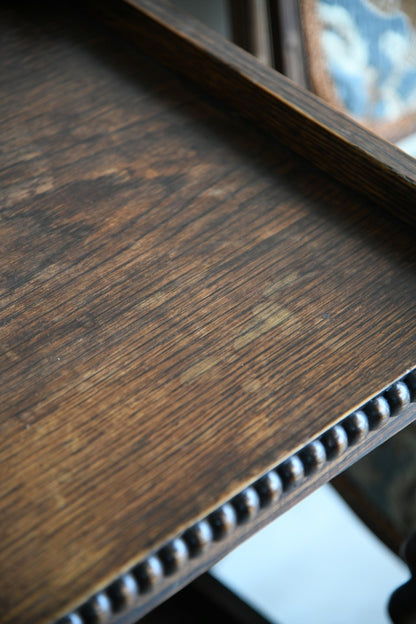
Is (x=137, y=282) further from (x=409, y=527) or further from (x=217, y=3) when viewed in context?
(x=217, y=3)

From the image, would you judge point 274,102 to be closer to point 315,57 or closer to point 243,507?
point 243,507

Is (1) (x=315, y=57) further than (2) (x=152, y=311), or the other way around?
(1) (x=315, y=57)

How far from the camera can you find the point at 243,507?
311mm

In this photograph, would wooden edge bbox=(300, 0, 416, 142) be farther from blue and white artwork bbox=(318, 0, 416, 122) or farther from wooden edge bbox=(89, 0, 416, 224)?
wooden edge bbox=(89, 0, 416, 224)

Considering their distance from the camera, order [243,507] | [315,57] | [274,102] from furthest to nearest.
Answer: [315,57]
[274,102]
[243,507]

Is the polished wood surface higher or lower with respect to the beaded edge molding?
higher

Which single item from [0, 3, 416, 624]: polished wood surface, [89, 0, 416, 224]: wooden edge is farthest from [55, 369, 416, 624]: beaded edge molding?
[89, 0, 416, 224]: wooden edge

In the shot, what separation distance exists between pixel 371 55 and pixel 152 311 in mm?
717

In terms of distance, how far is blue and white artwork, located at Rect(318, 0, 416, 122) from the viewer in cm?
90

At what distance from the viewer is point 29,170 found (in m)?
0.45

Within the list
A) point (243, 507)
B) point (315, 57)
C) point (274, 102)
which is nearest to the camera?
point (243, 507)

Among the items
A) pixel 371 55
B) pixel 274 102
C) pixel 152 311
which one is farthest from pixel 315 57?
pixel 152 311

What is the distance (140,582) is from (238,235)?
0.72 ft

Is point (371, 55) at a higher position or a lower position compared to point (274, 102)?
lower
